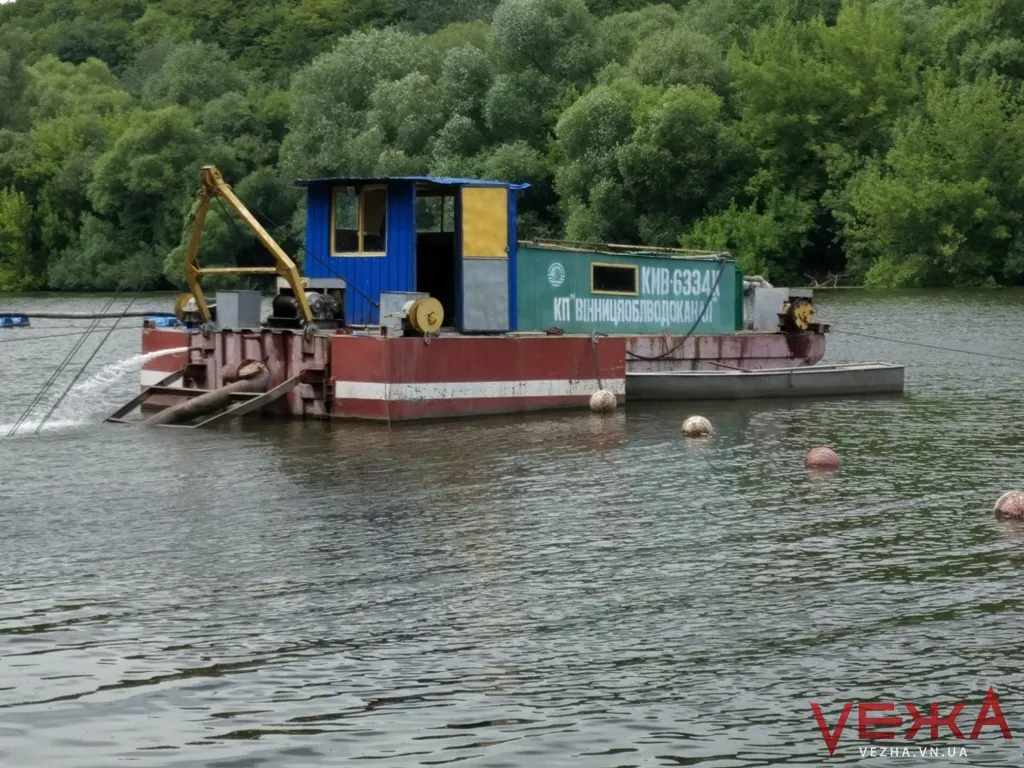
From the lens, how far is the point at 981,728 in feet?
37.2

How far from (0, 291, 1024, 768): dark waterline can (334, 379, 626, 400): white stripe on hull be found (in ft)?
2.68

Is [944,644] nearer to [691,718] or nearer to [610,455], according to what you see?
[691,718]

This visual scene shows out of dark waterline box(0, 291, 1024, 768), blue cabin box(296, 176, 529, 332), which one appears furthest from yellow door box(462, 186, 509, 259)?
dark waterline box(0, 291, 1024, 768)

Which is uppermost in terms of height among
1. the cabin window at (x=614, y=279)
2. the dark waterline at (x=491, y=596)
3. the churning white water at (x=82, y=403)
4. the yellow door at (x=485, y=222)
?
the yellow door at (x=485, y=222)

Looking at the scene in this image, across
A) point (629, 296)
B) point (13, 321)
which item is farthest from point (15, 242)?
point (629, 296)

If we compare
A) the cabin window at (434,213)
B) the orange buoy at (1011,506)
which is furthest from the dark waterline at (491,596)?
the cabin window at (434,213)

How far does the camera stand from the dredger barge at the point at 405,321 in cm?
2730

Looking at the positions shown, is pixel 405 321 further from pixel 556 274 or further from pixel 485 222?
pixel 556 274

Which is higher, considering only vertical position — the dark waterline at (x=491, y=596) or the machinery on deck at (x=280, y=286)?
the machinery on deck at (x=280, y=286)

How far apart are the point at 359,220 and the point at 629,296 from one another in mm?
5992

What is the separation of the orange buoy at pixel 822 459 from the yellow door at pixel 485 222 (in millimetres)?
7982

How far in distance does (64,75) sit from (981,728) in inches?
4383

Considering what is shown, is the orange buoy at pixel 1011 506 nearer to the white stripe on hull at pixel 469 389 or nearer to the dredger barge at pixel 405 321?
the dredger barge at pixel 405 321

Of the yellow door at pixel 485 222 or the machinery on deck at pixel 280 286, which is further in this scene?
the yellow door at pixel 485 222
